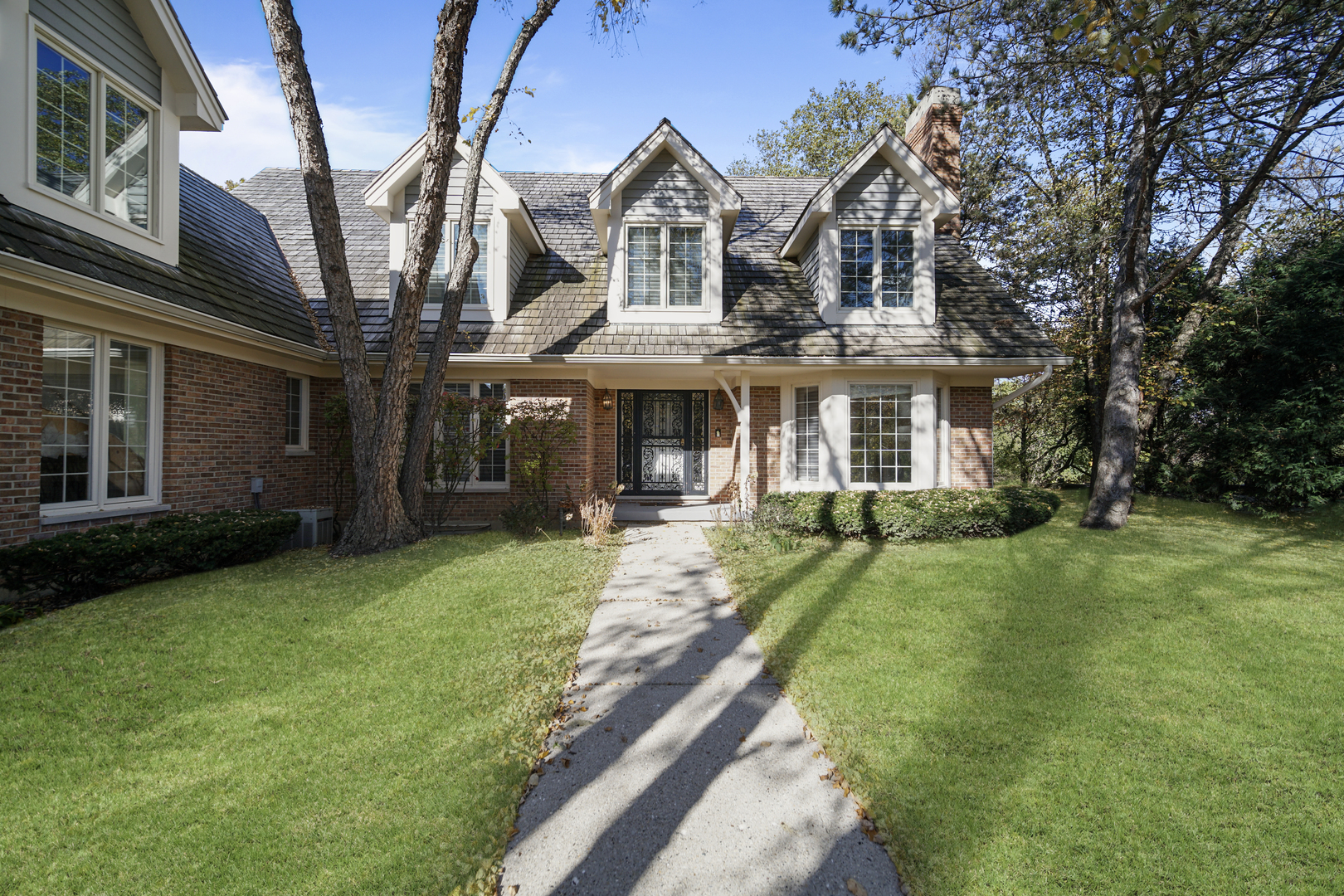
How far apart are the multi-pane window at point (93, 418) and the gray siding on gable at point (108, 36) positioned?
332 centimetres

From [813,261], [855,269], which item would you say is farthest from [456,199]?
[855,269]

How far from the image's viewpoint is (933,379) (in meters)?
10.7

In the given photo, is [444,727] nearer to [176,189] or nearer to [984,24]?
[176,189]

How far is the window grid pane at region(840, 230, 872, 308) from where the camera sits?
35.9ft

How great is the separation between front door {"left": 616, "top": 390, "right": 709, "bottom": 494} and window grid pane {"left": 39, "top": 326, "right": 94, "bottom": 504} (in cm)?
811

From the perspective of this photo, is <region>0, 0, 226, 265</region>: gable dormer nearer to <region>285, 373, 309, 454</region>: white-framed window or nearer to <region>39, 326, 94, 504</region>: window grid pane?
<region>39, 326, 94, 504</region>: window grid pane

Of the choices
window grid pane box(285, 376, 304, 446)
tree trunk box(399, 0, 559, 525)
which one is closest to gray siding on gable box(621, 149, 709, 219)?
tree trunk box(399, 0, 559, 525)

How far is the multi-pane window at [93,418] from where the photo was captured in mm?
6211

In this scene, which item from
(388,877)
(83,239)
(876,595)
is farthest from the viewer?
(83,239)

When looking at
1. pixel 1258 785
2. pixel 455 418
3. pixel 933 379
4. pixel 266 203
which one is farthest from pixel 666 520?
pixel 266 203

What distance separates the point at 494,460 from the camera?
1086 cm

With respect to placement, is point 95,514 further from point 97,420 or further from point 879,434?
point 879,434

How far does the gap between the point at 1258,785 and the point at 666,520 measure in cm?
871

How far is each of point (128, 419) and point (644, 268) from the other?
7736 mm
